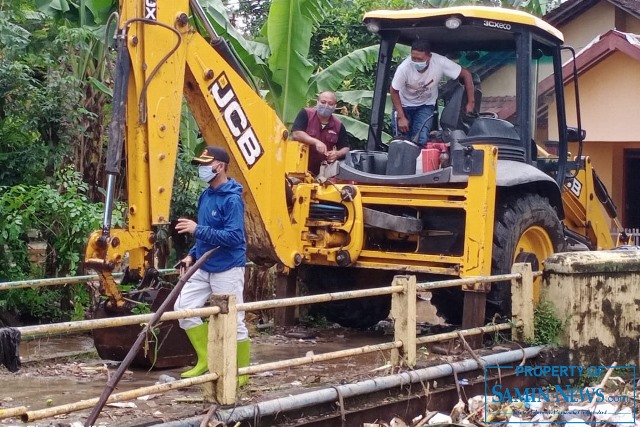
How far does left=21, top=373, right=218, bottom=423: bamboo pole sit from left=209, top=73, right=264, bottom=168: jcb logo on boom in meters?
2.58

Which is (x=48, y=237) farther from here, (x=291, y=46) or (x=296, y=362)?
(x=296, y=362)

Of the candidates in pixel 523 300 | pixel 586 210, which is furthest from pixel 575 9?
pixel 523 300

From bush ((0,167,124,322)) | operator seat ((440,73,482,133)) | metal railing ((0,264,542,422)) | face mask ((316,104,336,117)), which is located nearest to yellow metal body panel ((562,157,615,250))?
operator seat ((440,73,482,133))

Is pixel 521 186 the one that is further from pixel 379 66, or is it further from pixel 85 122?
pixel 85 122

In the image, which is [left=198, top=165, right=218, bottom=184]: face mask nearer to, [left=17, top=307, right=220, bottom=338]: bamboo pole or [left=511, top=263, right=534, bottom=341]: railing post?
[left=17, top=307, right=220, bottom=338]: bamboo pole

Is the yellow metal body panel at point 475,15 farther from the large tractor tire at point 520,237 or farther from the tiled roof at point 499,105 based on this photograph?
the large tractor tire at point 520,237

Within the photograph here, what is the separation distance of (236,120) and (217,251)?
150 centimetres

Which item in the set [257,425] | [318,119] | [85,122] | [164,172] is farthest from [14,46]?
[257,425]

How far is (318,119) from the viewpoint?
9008mm

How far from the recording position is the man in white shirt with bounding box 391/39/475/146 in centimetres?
891

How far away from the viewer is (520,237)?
28.5 ft

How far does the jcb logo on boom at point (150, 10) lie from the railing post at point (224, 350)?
2299 mm

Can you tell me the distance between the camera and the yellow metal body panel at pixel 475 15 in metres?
8.55

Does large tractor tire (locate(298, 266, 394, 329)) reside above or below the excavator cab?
below
